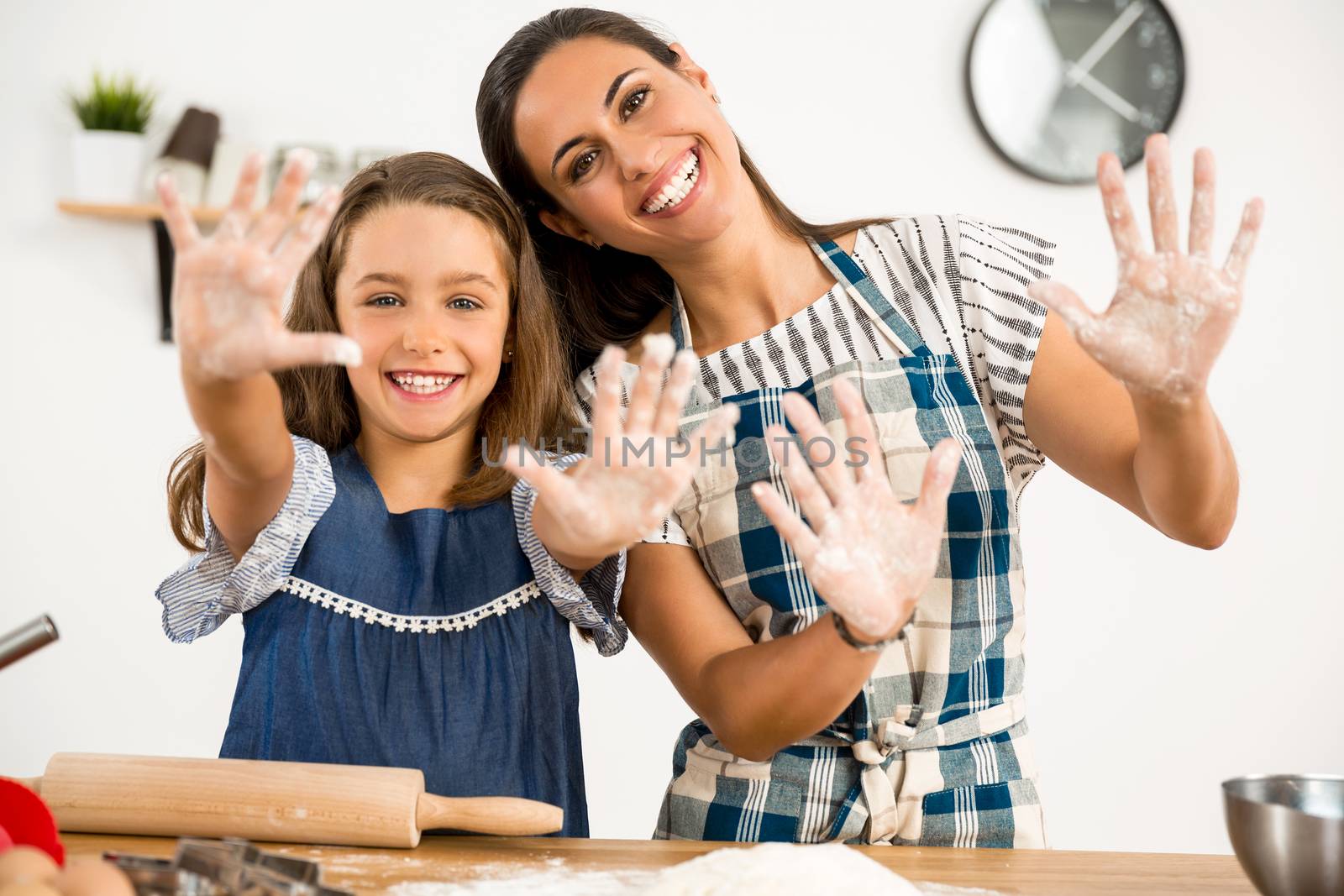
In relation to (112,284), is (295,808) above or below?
below

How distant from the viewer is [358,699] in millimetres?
1122

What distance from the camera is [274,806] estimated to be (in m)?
0.87

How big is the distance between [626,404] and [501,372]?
0.15 metres

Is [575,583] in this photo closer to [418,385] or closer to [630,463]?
[418,385]

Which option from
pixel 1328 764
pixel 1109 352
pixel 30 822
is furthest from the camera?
pixel 1328 764

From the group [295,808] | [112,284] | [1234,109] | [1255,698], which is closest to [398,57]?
[112,284]

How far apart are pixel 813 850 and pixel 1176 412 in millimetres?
434

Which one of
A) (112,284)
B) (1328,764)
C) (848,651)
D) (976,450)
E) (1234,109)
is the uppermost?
(1234,109)

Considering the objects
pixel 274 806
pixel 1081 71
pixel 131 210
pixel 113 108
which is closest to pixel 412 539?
pixel 274 806

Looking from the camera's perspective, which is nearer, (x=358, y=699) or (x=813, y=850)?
(x=813, y=850)

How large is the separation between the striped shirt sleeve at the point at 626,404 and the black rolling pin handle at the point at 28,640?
0.56 meters

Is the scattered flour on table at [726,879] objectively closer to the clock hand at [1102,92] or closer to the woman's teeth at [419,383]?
the woman's teeth at [419,383]

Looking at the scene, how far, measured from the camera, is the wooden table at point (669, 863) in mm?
819

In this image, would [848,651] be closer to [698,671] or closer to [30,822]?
[698,671]
